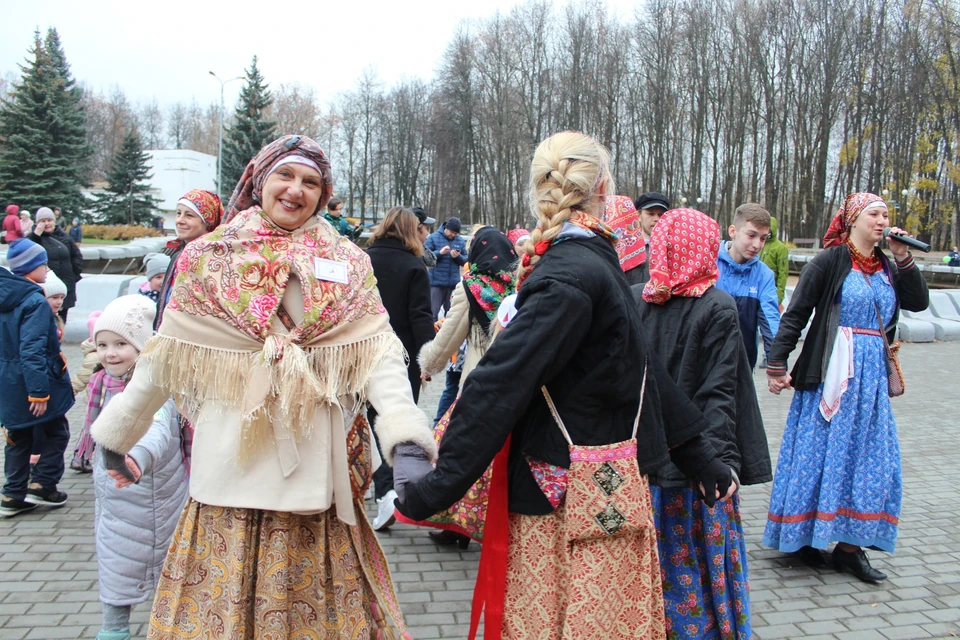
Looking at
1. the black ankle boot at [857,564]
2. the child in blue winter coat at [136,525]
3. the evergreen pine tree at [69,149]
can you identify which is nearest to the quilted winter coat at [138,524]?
the child in blue winter coat at [136,525]

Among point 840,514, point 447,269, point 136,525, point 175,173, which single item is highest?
point 175,173

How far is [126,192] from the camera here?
174ft

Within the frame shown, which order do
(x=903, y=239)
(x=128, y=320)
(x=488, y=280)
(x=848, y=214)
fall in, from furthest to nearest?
(x=488, y=280), (x=848, y=214), (x=903, y=239), (x=128, y=320)

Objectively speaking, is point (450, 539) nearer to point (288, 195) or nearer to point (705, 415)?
point (705, 415)

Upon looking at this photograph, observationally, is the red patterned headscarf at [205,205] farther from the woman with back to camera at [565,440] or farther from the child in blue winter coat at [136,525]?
the woman with back to camera at [565,440]

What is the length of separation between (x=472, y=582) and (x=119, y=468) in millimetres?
2149

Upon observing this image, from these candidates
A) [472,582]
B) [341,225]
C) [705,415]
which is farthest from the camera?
[341,225]

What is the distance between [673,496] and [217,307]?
1928mm

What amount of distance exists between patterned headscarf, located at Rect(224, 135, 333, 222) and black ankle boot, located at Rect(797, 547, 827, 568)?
3521 millimetres

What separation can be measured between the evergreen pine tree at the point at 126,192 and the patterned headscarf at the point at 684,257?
54862 mm

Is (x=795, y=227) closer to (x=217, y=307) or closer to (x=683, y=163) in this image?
(x=683, y=163)

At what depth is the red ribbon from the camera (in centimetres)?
221

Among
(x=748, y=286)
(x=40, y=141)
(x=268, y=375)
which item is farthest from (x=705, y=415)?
(x=40, y=141)

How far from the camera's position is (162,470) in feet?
10.5
